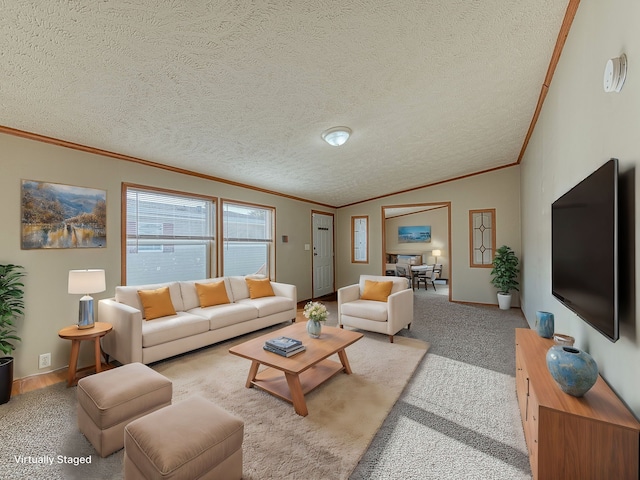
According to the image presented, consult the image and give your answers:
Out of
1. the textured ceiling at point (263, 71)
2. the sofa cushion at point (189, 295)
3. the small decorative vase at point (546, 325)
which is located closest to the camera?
the textured ceiling at point (263, 71)

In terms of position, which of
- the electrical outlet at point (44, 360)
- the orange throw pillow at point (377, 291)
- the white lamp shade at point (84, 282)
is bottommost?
the electrical outlet at point (44, 360)

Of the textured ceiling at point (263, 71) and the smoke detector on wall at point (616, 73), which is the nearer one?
the smoke detector on wall at point (616, 73)

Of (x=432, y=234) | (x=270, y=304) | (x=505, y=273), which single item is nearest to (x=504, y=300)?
(x=505, y=273)

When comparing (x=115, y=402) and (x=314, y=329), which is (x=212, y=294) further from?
(x=115, y=402)

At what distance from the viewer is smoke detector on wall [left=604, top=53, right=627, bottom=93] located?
1351mm

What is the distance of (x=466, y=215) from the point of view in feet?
20.7

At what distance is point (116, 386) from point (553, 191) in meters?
3.89

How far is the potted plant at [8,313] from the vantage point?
7.88 feet

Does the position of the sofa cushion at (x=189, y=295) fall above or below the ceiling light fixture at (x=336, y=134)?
below

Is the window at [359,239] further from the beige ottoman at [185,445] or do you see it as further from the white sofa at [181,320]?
the beige ottoman at [185,445]

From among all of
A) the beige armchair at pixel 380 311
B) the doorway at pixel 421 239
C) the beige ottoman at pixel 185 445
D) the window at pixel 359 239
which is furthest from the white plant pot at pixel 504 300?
the beige ottoman at pixel 185 445

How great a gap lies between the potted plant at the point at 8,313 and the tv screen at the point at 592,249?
158 inches

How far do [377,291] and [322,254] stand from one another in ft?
9.90

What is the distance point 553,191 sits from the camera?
110 inches
